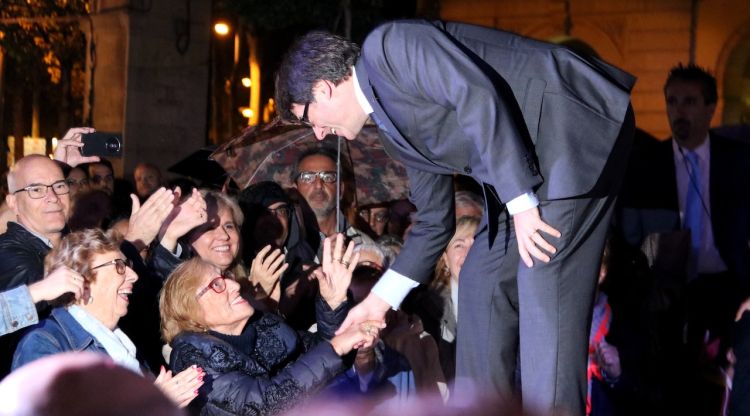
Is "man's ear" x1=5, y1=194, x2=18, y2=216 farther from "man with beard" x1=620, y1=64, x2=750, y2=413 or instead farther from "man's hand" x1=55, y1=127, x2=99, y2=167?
"man with beard" x1=620, y1=64, x2=750, y2=413

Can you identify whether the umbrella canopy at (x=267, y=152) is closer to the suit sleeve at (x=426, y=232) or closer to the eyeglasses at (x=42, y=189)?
the eyeglasses at (x=42, y=189)

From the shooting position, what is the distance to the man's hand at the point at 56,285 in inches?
170

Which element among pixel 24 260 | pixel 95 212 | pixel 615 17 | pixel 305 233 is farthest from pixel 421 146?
pixel 615 17

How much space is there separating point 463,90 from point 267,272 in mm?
2488

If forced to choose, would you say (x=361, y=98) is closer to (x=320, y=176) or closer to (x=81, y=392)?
(x=81, y=392)

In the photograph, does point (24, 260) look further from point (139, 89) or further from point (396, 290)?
point (139, 89)

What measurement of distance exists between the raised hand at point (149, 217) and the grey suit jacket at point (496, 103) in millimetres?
1839

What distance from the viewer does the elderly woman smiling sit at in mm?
4516

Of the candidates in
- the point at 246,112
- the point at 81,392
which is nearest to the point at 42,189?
the point at 81,392

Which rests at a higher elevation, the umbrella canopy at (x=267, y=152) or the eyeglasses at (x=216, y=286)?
the umbrella canopy at (x=267, y=152)

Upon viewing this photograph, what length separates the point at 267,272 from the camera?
5770 mm

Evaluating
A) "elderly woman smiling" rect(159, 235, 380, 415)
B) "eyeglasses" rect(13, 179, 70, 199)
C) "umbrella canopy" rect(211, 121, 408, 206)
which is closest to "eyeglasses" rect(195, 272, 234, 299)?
"elderly woman smiling" rect(159, 235, 380, 415)

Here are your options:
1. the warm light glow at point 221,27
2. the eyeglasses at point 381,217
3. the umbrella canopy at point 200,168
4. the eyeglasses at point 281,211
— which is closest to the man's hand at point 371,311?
the eyeglasses at point 281,211

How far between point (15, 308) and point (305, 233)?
3.07 m
